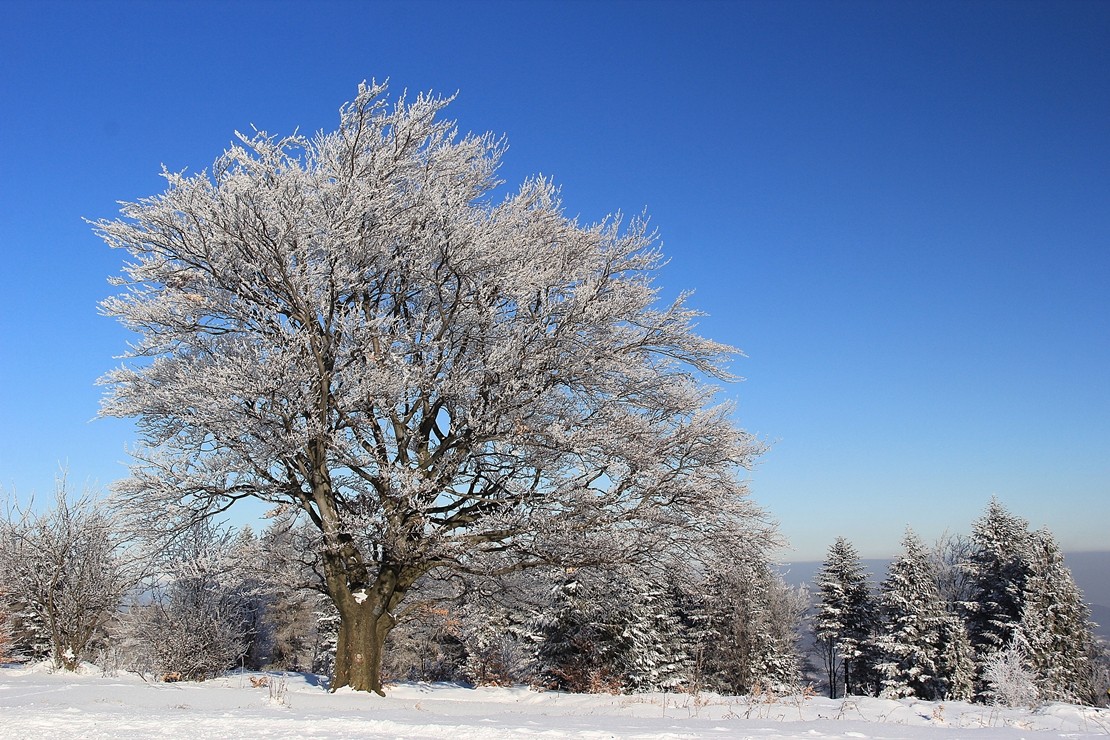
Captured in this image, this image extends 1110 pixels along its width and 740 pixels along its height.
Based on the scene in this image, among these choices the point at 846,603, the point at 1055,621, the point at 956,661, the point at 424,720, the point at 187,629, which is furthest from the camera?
the point at 846,603

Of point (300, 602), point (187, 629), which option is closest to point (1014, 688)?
point (187, 629)

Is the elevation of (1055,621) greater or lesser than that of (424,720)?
lesser

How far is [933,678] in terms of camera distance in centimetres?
3203

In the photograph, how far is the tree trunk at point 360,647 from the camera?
11414 mm

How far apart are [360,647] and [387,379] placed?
4626 millimetres

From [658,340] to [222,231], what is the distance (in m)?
7.20

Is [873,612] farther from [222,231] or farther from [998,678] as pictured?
[222,231]

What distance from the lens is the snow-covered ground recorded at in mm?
5457

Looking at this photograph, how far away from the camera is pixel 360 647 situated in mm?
11562

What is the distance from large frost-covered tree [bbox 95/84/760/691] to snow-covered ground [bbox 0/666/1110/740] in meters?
2.55

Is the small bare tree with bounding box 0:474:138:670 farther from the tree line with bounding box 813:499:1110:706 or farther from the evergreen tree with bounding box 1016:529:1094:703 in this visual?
the evergreen tree with bounding box 1016:529:1094:703

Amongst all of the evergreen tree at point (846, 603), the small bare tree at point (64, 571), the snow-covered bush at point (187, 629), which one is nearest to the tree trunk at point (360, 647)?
the snow-covered bush at point (187, 629)

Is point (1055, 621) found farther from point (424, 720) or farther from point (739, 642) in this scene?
point (424, 720)

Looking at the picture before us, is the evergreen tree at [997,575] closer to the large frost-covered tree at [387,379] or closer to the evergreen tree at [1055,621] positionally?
the evergreen tree at [1055,621]
